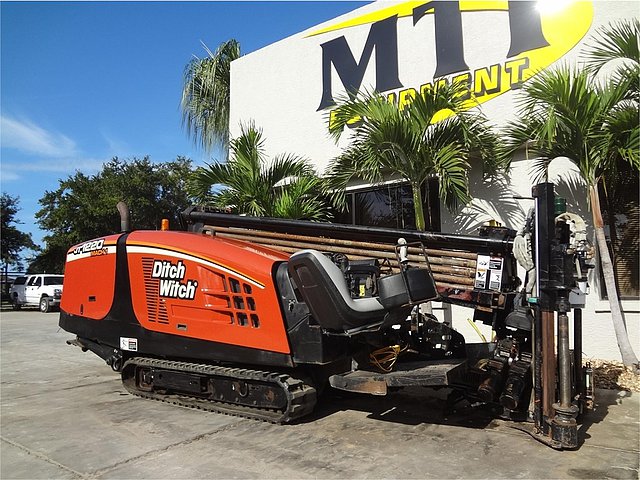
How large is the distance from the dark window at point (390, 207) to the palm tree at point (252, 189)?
1170 mm

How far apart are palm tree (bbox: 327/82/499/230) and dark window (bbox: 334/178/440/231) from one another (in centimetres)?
130

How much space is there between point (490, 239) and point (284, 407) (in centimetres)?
263

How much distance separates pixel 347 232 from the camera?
19.1 ft

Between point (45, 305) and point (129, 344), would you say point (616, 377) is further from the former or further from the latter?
point (45, 305)

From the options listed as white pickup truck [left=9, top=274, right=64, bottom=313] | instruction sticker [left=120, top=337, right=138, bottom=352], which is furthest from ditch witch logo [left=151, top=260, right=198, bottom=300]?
white pickup truck [left=9, top=274, right=64, bottom=313]

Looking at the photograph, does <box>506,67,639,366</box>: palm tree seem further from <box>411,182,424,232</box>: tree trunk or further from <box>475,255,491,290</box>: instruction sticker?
<box>475,255,491,290</box>: instruction sticker

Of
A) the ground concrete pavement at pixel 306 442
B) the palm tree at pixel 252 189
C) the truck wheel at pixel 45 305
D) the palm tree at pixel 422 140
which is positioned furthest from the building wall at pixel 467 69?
the truck wheel at pixel 45 305

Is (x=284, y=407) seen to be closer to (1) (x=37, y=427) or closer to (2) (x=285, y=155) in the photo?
(1) (x=37, y=427)

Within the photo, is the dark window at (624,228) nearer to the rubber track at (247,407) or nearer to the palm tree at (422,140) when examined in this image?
the palm tree at (422,140)

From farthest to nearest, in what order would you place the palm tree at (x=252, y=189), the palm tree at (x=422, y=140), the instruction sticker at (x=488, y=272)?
the palm tree at (x=252, y=189) → the palm tree at (x=422, y=140) → the instruction sticker at (x=488, y=272)

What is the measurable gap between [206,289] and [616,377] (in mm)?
5565

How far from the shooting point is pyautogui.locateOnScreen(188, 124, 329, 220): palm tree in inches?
378

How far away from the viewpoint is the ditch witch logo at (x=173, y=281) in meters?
5.73

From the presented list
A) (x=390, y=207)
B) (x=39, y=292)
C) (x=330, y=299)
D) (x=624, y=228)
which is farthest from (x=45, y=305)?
(x=624, y=228)
